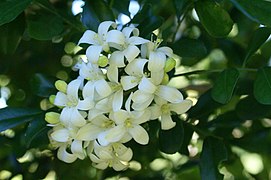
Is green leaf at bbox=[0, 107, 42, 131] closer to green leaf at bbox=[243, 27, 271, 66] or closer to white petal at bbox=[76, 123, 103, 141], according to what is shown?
white petal at bbox=[76, 123, 103, 141]

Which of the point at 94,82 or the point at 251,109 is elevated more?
the point at 94,82

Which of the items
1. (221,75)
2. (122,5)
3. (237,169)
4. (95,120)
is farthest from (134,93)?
(237,169)

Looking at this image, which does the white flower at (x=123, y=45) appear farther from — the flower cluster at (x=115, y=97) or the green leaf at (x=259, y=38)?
the green leaf at (x=259, y=38)

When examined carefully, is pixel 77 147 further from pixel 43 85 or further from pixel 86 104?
pixel 43 85

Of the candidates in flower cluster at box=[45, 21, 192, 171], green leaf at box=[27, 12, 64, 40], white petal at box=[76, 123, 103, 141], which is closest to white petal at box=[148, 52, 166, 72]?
flower cluster at box=[45, 21, 192, 171]

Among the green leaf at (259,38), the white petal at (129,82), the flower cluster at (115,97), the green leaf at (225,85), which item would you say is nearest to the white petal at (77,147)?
the flower cluster at (115,97)

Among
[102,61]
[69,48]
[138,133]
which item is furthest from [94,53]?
[69,48]
